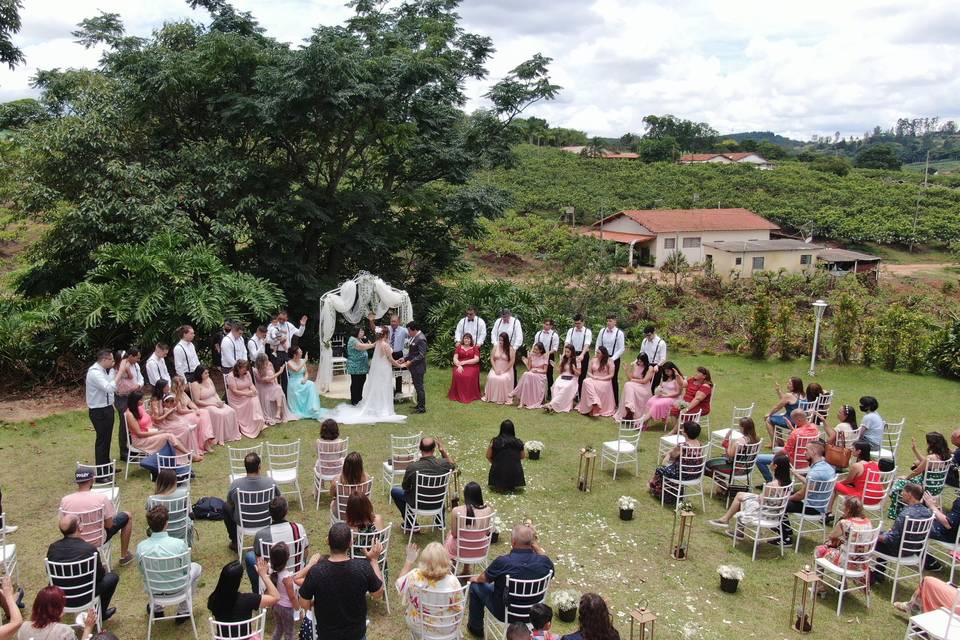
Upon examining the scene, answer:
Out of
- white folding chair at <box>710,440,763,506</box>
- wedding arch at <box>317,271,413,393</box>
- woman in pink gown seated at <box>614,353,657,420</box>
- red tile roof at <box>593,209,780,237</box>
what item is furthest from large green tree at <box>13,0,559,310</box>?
red tile roof at <box>593,209,780,237</box>

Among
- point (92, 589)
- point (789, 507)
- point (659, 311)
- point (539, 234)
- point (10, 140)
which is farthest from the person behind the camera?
point (539, 234)

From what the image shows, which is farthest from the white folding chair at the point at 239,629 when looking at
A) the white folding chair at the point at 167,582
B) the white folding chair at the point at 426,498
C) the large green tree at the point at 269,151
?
the large green tree at the point at 269,151

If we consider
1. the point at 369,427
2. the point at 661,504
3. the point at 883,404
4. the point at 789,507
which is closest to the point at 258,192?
the point at 369,427

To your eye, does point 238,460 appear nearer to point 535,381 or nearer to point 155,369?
point 155,369

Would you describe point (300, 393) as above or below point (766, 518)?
above

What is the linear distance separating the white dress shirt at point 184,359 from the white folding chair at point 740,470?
28.1 ft

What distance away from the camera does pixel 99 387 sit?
9.66m

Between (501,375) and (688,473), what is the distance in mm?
5566

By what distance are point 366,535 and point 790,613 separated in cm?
445

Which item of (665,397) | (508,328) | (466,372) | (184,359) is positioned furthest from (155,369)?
(665,397)

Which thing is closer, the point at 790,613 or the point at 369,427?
the point at 790,613

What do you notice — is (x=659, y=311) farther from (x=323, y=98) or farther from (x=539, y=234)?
(x=539, y=234)

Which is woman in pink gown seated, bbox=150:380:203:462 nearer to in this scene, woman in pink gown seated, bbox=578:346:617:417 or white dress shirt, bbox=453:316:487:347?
white dress shirt, bbox=453:316:487:347

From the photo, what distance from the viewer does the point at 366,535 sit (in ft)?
21.5
